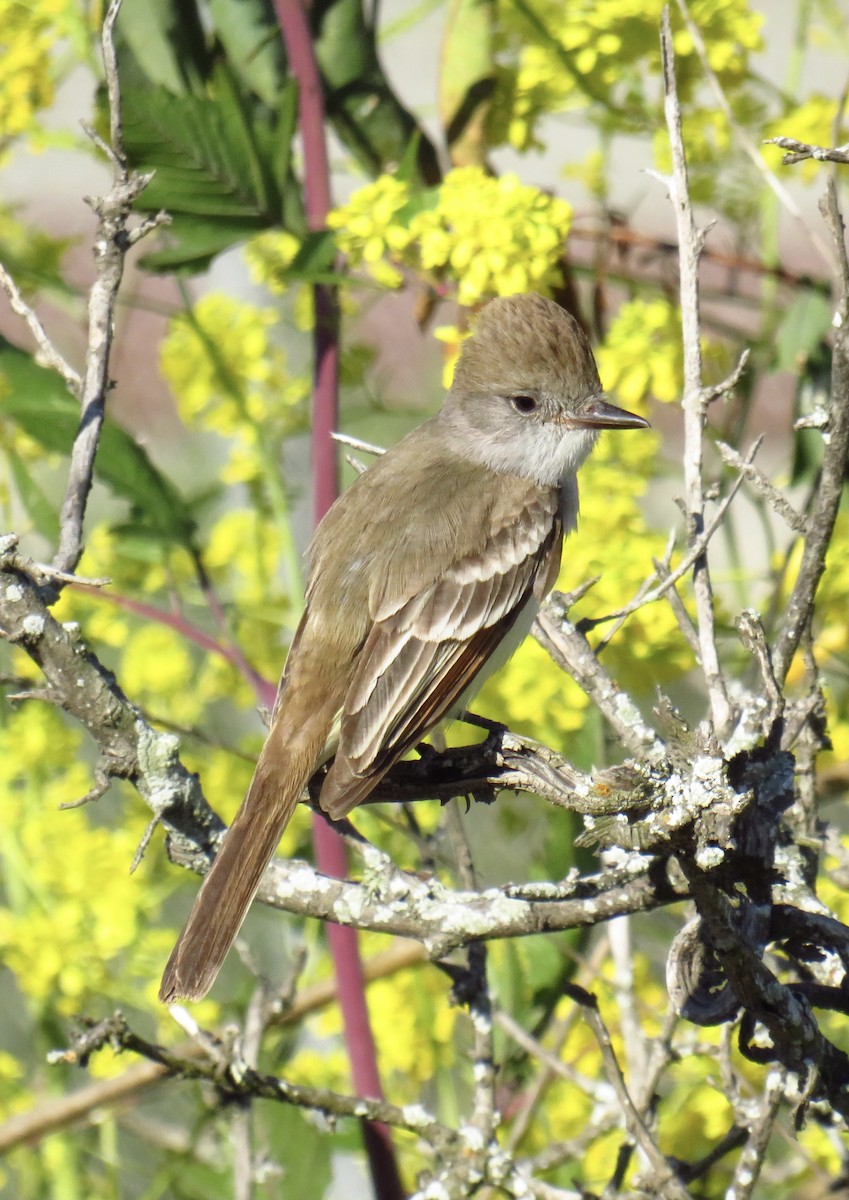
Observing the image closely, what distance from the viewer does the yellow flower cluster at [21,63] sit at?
11.1ft

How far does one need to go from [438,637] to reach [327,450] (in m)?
0.52

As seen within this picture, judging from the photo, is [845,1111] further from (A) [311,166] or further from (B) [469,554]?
(A) [311,166]

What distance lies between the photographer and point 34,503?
3186mm

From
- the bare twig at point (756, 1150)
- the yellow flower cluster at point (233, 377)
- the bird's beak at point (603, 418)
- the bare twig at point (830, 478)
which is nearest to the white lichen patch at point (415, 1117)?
the bare twig at point (756, 1150)

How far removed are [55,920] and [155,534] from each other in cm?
92

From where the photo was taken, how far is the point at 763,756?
6.62 ft

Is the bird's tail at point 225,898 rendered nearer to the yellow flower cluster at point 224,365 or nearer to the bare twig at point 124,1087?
the bare twig at point 124,1087

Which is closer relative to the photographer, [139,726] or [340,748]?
[139,726]

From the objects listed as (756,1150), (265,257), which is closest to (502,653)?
(756,1150)

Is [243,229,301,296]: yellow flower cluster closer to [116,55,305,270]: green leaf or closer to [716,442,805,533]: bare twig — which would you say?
[116,55,305,270]: green leaf

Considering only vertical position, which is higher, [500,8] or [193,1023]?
[500,8]

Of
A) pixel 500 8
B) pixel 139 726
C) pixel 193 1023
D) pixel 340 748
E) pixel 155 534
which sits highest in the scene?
pixel 500 8

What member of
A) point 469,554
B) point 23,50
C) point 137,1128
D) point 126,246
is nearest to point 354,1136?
point 137,1128

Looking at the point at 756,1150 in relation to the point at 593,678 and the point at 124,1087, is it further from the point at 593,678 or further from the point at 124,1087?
the point at 124,1087
